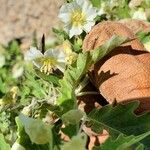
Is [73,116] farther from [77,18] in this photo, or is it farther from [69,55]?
[77,18]

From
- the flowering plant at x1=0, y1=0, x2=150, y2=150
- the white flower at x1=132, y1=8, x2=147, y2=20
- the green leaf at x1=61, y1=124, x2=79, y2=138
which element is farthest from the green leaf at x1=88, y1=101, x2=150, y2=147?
the white flower at x1=132, y1=8, x2=147, y2=20

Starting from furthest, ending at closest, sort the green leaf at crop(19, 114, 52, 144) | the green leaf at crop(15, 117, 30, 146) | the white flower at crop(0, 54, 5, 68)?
the white flower at crop(0, 54, 5, 68) → the green leaf at crop(15, 117, 30, 146) → the green leaf at crop(19, 114, 52, 144)

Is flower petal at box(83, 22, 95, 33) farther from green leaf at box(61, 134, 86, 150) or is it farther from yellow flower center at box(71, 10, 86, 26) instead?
green leaf at box(61, 134, 86, 150)

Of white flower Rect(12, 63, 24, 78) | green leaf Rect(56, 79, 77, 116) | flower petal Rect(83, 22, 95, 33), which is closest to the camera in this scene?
green leaf Rect(56, 79, 77, 116)

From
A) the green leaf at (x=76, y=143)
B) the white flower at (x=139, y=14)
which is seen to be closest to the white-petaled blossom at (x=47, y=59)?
the white flower at (x=139, y=14)

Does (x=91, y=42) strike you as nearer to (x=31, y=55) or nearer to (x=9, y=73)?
(x=31, y=55)

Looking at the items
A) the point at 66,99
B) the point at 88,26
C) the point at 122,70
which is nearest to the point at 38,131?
the point at 66,99

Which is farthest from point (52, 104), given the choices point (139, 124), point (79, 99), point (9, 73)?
point (9, 73)
